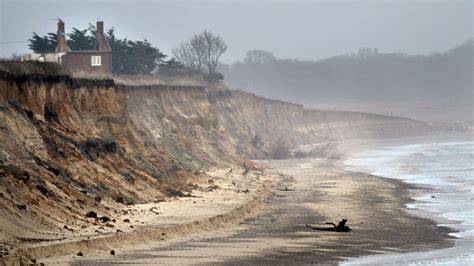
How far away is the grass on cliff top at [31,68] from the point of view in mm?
38656

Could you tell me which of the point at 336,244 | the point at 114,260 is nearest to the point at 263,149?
the point at 336,244

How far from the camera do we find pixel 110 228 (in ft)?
103

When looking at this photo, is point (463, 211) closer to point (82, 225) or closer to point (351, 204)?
point (351, 204)

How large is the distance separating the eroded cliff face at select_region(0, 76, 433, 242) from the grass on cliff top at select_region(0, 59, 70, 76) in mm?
361

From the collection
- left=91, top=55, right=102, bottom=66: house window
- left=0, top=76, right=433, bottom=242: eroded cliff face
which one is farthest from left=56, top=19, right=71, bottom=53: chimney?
left=0, top=76, right=433, bottom=242: eroded cliff face

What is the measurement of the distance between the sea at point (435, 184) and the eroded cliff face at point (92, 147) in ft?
28.7

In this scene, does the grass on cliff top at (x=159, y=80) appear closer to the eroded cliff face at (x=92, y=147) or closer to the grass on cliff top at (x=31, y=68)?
the eroded cliff face at (x=92, y=147)

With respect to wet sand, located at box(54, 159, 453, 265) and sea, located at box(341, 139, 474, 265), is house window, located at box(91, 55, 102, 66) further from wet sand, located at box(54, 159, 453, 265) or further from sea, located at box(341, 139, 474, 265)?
wet sand, located at box(54, 159, 453, 265)

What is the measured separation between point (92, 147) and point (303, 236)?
10.7m

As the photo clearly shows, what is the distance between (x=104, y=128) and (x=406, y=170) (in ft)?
97.9

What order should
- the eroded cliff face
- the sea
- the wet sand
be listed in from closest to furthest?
the wet sand, the sea, the eroded cliff face

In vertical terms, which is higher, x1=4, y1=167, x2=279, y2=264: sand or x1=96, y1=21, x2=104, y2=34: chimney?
x1=96, y1=21, x2=104, y2=34: chimney

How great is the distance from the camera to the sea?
2990 cm

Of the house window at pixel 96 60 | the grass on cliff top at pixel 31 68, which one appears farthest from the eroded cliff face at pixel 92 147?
the house window at pixel 96 60
